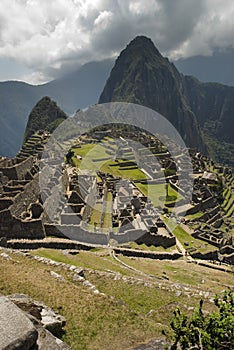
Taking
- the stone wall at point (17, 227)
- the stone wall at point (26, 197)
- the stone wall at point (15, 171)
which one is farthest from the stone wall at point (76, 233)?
the stone wall at point (15, 171)

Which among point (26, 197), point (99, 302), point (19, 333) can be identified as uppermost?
point (26, 197)

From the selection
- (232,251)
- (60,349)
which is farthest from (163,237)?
(60,349)

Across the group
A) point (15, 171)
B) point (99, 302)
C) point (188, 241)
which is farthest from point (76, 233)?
point (188, 241)

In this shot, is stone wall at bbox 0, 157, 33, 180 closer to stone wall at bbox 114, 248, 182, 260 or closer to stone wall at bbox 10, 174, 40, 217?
stone wall at bbox 10, 174, 40, 217

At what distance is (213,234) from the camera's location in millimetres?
54031

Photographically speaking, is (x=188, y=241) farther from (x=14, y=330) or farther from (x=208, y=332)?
(x=14, y=330)

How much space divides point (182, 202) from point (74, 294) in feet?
173

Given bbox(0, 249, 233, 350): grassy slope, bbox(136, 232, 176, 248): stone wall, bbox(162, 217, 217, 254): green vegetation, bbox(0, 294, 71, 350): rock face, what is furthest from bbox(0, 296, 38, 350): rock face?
bbox(162, 217, 217, 254): green vegetation

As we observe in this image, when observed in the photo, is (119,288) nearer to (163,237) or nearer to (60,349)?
(60,349)

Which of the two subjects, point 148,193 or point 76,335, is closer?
point 76,335

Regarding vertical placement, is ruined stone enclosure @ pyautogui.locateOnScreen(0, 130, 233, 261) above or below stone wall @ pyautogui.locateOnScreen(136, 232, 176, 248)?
above

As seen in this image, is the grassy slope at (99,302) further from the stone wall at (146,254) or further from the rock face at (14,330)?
the stone wall at (146,254)

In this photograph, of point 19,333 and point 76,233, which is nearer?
point 19,333

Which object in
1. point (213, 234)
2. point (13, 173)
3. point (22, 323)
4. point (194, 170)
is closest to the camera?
point (22, 323)
